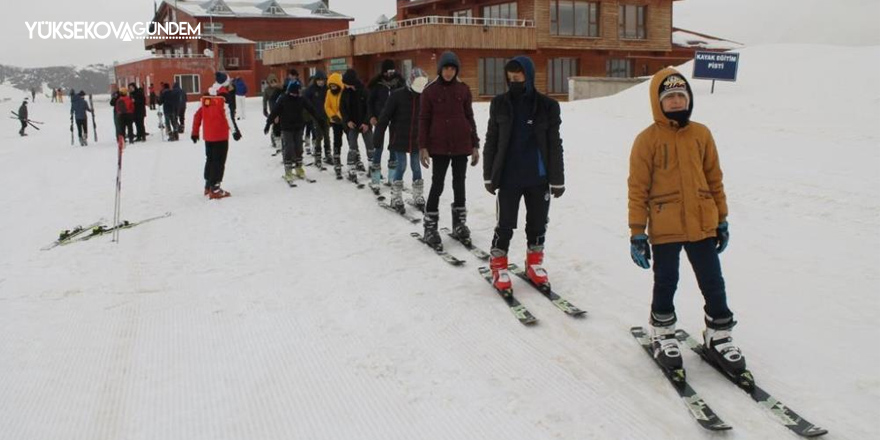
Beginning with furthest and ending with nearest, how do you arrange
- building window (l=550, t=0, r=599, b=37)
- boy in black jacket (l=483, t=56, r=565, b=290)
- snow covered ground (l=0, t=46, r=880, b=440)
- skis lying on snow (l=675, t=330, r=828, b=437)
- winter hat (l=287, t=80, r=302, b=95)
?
building window (l=550, t=0, r=599, b=37), winter hat (l=287, t=80, r=302, b=95), boy in black jacket (l=483, t=56, r=565, b=290), snow covered ground (l=0, t=46, r=880, b=440), skis lying on snow (l=675, t=330, r=828, b=437)

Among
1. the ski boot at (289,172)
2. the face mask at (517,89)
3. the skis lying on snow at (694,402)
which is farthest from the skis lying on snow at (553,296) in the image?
the ski boot at (289,172)

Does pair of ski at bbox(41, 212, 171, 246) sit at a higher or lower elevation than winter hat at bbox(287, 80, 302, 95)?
lower

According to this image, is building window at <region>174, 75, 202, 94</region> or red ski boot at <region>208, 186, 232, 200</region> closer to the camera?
red ski boot at <region>208, 186, 232, 200</region>

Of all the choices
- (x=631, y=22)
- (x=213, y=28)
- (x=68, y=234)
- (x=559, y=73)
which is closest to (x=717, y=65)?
(x=559, y=73)

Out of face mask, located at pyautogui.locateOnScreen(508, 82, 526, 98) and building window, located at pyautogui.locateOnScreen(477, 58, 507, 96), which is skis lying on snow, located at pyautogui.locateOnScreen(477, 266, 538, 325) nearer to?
face mask, located at pyautogui.locateOnScreen(508, 82, 526, 98)

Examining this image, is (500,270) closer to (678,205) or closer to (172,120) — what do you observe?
(678,205)

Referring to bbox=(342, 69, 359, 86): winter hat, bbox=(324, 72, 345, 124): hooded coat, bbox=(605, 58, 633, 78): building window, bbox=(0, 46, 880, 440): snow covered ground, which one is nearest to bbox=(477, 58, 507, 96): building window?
bbox=(605, 58, 633, 78): building window

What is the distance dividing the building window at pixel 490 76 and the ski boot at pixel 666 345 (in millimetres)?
30332

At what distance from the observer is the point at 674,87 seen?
404 centimetres

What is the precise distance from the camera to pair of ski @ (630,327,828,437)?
143 inches

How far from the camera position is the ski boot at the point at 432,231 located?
750 centimetres

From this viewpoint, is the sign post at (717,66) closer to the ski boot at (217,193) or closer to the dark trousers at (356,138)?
the dark trousers at (356,138)

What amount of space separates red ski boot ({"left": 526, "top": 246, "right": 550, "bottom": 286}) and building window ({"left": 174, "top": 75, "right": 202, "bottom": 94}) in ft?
171

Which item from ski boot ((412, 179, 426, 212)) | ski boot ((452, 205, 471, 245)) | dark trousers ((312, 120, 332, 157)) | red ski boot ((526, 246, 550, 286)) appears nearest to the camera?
red ski boot ((526, 246, 550, 286))
